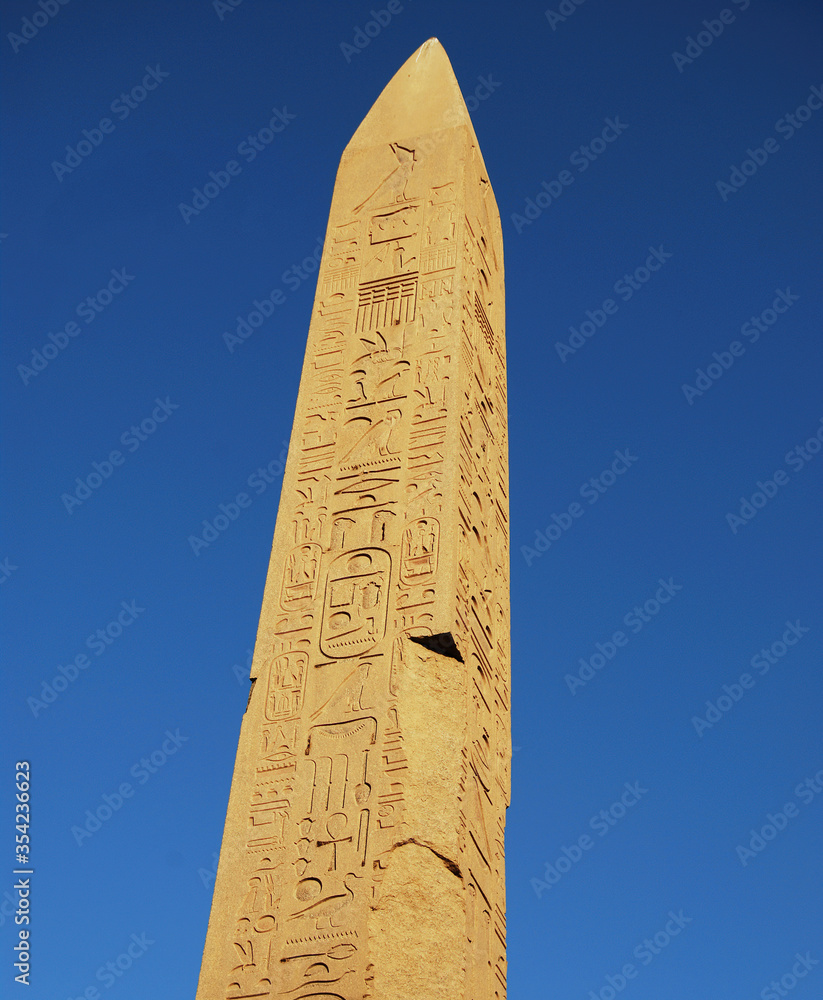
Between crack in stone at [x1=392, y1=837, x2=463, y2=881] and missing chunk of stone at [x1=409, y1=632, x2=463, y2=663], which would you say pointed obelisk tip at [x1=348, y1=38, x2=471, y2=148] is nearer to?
missing chunk of stone at [x1=409, y1=632, x2=463, y2=663]

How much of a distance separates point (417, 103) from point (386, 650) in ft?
12.2

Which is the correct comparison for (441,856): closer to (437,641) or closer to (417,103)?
(437,641)

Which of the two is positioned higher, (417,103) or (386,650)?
(417,103)

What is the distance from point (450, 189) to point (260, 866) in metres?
3.53

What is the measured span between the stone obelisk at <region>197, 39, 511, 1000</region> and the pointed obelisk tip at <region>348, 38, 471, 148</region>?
43 cm

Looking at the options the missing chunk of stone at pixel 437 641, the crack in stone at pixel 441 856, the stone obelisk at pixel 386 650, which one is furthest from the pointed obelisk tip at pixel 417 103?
the crack in stone at pixel 441 856

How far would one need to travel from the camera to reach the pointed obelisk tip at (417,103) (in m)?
Result: 7.46

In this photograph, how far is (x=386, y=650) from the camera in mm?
5195

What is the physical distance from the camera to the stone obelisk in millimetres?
4695

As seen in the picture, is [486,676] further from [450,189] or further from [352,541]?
[450,189]

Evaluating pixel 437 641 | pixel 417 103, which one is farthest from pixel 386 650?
pixel 417 103

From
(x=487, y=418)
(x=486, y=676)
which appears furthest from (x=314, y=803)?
(x=487, y=418)

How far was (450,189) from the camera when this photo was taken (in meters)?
6.89

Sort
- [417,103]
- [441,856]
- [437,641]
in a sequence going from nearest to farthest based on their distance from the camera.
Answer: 1. [441,856]
2. [437,641]
3. [417,103]
